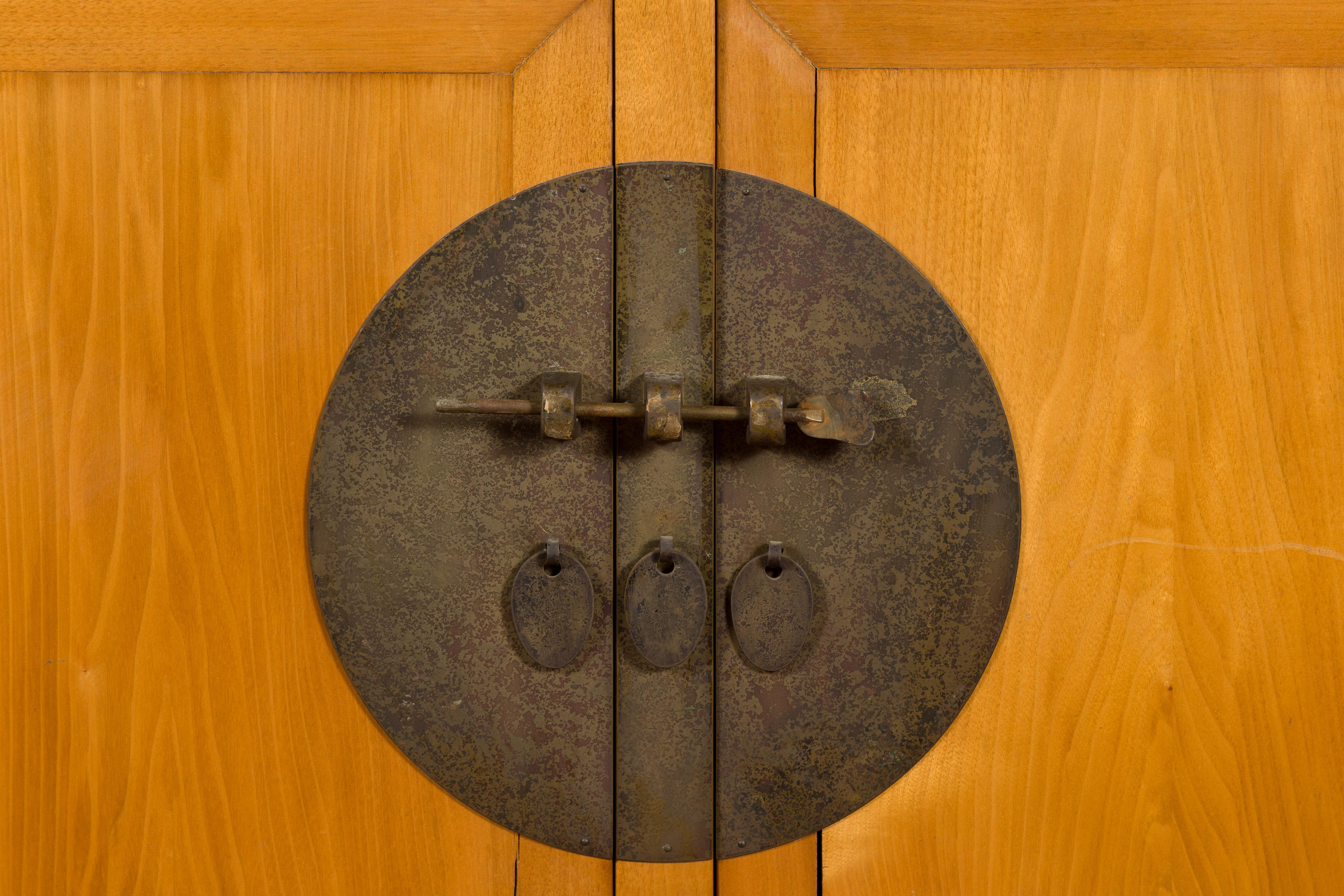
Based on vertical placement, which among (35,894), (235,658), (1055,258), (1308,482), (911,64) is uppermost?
(911,64)

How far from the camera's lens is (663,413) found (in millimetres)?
449

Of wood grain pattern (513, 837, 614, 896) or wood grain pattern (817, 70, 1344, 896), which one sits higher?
wood grain pattern (817, 70, 1344, 896)

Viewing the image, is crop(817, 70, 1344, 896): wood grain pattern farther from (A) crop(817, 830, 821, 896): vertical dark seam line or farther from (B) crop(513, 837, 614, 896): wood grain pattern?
(B) crop(513, 837, 614, 896): wood grain pattern

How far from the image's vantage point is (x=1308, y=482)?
1.66 feet

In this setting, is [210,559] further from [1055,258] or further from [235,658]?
[1055,258]

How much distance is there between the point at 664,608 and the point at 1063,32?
424mm

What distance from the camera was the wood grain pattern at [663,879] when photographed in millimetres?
501

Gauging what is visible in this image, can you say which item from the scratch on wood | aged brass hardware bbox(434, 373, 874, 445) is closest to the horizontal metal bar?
aged brass hardware bbox(434, 373, 874, 445)

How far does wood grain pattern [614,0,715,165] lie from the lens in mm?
491

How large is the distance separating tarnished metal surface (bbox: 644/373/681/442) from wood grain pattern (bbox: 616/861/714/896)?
264 mm

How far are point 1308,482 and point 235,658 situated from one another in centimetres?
67

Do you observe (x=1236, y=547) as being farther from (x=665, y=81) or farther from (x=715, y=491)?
(x=665, y=81)

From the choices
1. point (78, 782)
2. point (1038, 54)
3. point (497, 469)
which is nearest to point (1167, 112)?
point (1038, 54)

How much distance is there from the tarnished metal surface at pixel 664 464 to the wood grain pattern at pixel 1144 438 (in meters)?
0.10
